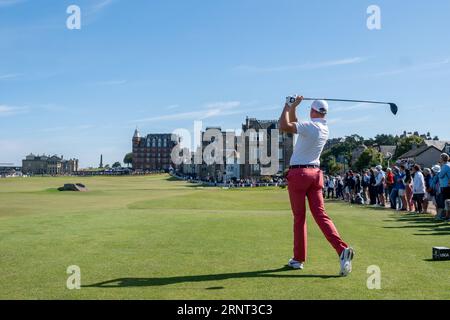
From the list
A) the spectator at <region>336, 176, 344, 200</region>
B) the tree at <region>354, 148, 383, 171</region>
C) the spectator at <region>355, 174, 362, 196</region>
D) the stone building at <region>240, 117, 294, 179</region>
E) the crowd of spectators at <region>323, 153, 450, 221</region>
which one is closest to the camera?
the crowd of spectators at <region>323, 153, 450, 221</region>

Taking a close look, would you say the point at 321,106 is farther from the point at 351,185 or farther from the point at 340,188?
the point at 340,188

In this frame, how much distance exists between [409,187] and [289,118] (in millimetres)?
20582

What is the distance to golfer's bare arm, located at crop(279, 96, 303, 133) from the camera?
8.88 meters

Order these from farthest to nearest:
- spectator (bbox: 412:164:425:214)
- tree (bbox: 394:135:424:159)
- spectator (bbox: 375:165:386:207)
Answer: tree (bbox: 394:135:424:159)
spectator (bbox: 375:165:386:207)
spectator (bbox: 412:164:425:214)

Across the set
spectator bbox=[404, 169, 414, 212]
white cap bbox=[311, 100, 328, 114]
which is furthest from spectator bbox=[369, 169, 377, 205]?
white cap bbox=[311, 100, 328, 114]

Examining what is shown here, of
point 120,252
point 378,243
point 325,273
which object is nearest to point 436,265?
point 325,273

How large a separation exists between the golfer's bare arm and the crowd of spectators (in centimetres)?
1299

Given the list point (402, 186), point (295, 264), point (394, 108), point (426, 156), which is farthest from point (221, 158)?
point (295, 264)

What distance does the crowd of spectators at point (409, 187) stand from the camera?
20.4 meters

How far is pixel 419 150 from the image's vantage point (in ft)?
475

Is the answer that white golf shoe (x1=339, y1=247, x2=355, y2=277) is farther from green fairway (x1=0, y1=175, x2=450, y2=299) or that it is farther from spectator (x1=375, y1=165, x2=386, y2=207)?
spectator (x1=375, y1=165, x2=386, y2=207)

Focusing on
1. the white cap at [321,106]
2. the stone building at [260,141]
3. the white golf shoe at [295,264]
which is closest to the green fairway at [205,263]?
the white golf shoe at [295,264]

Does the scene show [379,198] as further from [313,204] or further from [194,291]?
[194,291]

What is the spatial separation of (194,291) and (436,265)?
4577 millimetres
